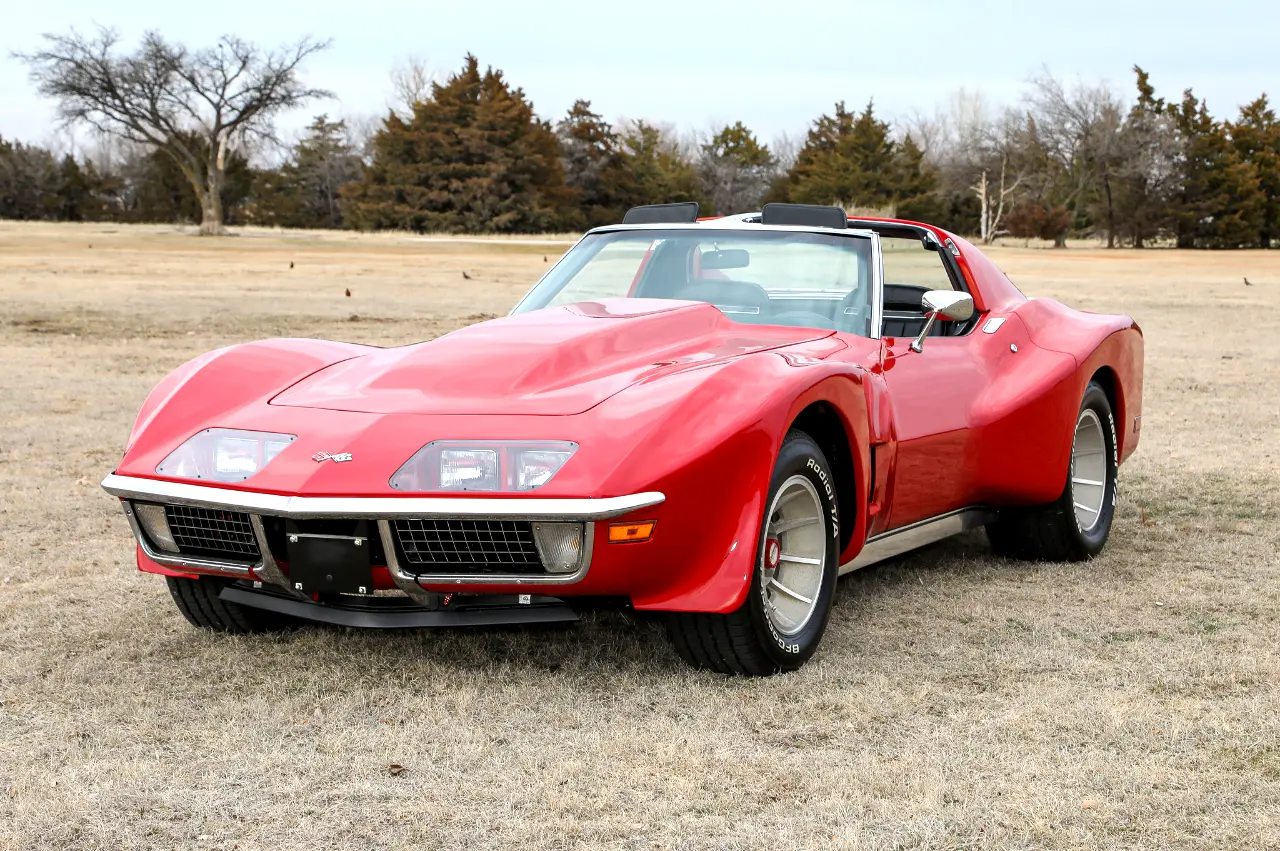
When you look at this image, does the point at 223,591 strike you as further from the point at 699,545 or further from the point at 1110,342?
the point at 1110,342

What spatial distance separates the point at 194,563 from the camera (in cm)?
414

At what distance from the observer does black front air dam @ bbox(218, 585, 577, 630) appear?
3910mm

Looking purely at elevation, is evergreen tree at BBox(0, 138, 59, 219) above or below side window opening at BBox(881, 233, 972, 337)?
above

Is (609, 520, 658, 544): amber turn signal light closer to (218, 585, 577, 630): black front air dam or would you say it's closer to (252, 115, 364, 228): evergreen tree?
(218, 585, 577, 630): black front air dam

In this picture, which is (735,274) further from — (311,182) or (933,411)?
(311,182)

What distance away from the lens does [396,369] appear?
4.44 meters

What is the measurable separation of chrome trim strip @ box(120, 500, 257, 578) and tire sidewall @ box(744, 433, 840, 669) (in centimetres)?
141

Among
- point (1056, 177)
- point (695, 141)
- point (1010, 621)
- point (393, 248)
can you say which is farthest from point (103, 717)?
point (695, 141)

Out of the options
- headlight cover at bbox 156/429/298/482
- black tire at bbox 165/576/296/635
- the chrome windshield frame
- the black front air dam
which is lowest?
black tire at bbox 165/576/296/635

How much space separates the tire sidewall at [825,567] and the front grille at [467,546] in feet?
2.17

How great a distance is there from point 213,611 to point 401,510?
1.33m

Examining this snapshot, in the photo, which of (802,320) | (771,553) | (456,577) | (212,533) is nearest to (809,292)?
(802,320)

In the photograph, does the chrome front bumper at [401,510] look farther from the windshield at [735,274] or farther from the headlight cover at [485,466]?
the windshield at [735,274]

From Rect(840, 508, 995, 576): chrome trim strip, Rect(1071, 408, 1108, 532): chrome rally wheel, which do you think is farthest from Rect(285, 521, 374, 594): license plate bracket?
Rect(1071, 408, 1108, 532): chrome rally wheel
